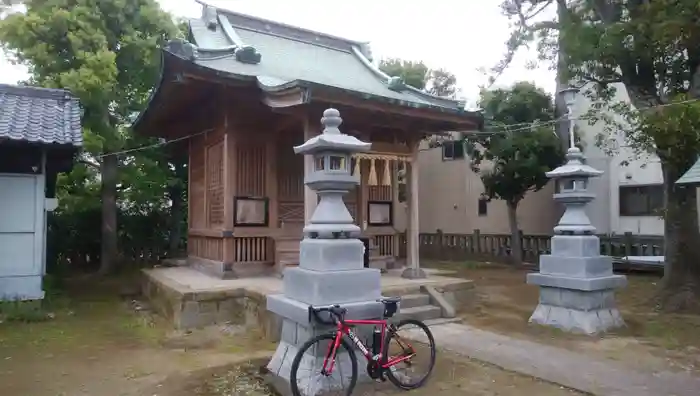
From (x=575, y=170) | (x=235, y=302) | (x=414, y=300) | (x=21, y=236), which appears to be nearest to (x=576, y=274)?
(x=575, y=170)

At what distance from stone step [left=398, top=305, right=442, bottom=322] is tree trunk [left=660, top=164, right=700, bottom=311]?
4.86 m

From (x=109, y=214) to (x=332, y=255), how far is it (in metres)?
11.5

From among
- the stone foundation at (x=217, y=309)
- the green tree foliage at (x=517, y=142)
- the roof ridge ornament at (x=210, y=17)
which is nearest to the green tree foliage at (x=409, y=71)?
the green tree foliage at (x=517, y=142)

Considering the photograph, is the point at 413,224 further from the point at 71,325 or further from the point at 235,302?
the point at 71,325

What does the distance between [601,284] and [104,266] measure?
13.2 metres

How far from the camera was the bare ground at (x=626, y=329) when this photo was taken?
21.9 feet

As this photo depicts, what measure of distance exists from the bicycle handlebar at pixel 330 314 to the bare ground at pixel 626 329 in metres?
3.77

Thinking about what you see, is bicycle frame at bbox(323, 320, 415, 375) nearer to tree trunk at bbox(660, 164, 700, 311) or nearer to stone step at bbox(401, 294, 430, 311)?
stone step at bbox(401, 294, 430, 311)

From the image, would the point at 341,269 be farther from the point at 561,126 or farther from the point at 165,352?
the point at 561,126

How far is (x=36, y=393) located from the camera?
5.26 metres

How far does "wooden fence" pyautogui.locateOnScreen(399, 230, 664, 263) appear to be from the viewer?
1650 cm

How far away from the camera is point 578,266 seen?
8156mm

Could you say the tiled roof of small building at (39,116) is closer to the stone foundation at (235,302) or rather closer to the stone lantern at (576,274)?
the stone foundation at (235,302)

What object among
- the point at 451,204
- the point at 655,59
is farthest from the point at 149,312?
the point at 451,204
